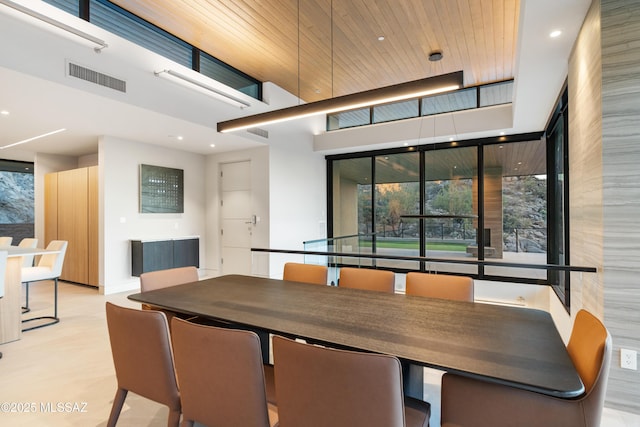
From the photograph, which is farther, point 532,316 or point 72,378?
point 72,378

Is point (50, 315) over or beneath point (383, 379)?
beneath

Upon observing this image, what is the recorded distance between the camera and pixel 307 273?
3.03 meters

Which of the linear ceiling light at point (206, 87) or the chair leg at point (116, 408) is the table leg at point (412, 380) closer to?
the chair leg at point (116, 408)

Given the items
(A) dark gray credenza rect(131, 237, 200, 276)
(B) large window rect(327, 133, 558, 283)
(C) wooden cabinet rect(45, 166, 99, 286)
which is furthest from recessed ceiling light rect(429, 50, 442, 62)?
(C) wooden cabinet rect(45, 166, 99, 286)

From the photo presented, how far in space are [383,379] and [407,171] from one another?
20.8 ft

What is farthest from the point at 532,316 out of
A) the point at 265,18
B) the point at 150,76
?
the point at 150,76

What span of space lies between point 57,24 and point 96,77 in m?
0.89

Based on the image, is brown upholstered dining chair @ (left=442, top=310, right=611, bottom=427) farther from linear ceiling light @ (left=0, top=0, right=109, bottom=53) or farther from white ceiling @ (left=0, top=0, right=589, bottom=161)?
linear ceiling light @ (left=0, top=0, right=109, bottom=53)

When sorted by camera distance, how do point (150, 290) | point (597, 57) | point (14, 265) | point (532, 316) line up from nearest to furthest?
point (532, 316) → point (597, 57) → point (150, 290) → point (14, 265)

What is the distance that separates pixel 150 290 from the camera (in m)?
2.57

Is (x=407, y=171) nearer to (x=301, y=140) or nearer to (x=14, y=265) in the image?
(x=301, y=140)

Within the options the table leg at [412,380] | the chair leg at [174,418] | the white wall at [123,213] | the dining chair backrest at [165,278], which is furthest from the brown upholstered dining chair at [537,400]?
the white wall at [123,213]

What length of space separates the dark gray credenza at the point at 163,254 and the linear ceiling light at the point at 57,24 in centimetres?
317

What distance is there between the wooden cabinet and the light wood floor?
6.90ft
